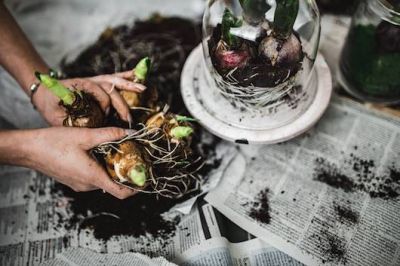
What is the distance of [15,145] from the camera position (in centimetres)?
80

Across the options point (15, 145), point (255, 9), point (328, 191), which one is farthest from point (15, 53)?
point (328, 191)

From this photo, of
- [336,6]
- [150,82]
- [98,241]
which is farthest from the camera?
[336,6]

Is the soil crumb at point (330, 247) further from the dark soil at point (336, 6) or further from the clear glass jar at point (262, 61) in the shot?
the dark soil at point (336, 6)

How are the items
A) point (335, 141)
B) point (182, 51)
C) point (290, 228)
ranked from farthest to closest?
point (182, 51) → point (335, 141) → point (290, 228)

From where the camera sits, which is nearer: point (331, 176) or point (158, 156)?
point (158, 156)

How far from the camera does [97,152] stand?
810mm

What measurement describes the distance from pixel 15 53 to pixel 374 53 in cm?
89

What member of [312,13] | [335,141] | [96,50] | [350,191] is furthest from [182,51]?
[350,191]

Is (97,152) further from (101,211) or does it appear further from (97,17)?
(97,17)

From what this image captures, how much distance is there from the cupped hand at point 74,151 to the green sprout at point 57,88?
0.20 ft

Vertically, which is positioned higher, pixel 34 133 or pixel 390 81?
pixel 34 133

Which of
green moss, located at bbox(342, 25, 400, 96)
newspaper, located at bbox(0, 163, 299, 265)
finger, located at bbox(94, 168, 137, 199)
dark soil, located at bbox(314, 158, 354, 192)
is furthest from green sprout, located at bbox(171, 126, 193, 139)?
green moss, located at bbox(342, 25, 400, 96)

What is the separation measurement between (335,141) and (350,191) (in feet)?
0.47

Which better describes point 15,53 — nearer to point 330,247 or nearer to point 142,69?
point 142,69
